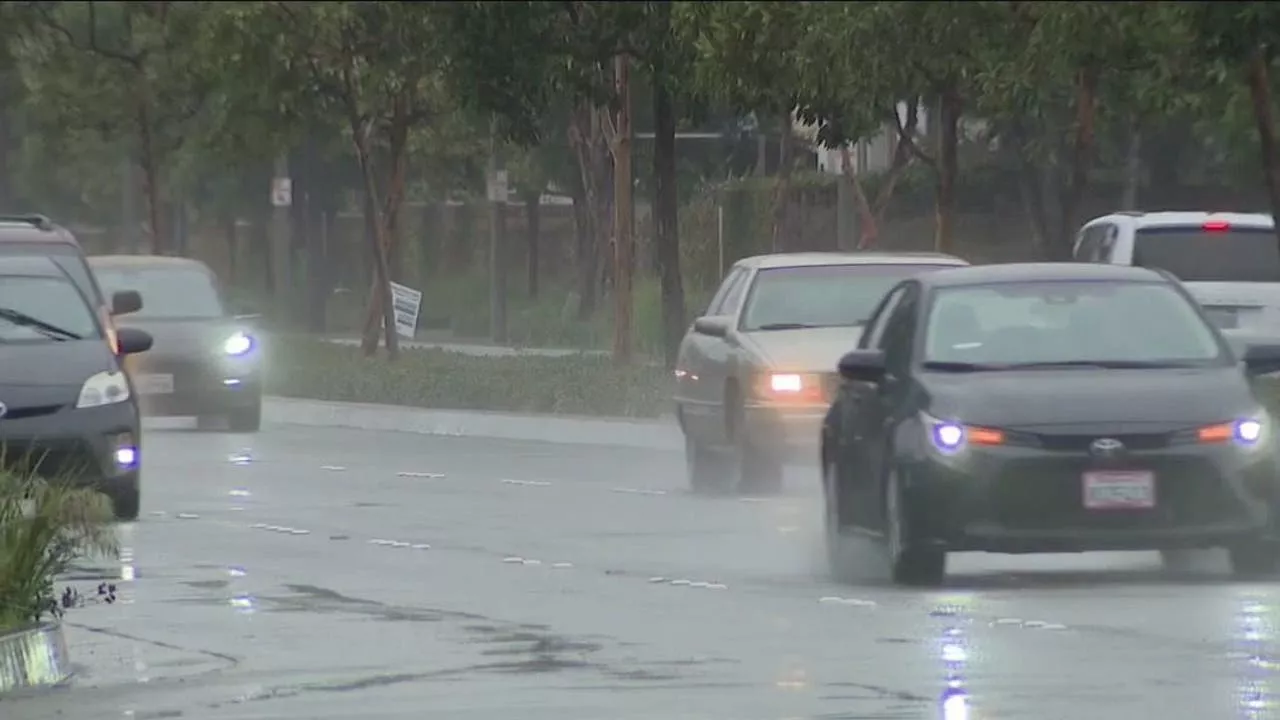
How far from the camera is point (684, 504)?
22.8 metres

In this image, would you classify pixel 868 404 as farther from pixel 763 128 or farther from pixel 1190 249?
pixel 763 128

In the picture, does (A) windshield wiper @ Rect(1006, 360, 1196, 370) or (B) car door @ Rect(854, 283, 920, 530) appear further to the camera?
(B) car door @ Rect(854, 283, 920, 530)

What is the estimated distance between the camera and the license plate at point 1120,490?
52.3 ft

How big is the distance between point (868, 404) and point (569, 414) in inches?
619

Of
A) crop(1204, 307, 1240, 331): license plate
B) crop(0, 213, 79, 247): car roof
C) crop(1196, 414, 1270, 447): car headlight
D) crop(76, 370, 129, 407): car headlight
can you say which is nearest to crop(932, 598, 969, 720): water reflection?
crop(1196, 414, 1270, 447): car headlight

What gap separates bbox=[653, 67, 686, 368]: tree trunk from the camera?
108 feet

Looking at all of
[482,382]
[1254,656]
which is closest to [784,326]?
[1254,656]

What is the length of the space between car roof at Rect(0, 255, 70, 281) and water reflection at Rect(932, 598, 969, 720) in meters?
7.94

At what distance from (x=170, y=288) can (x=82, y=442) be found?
13.2 meters

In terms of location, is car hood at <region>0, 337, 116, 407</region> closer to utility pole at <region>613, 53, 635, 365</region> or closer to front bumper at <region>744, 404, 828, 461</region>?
front bumper at <region>744, 404, 828, 461</region>

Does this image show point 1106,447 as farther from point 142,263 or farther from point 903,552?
point 142,263

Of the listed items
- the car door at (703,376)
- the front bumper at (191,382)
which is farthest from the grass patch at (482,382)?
the car door at (703,376)

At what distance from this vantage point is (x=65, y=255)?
22391mm

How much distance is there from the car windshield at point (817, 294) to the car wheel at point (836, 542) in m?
6.16
